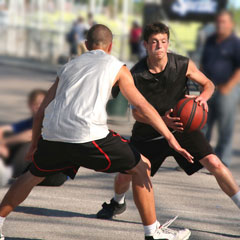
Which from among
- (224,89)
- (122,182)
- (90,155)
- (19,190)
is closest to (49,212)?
(122,182)

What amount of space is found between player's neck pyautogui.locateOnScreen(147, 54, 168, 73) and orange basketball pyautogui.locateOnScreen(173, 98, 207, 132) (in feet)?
1.04

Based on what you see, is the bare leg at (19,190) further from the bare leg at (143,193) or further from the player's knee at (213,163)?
the player's knee at (213,163)

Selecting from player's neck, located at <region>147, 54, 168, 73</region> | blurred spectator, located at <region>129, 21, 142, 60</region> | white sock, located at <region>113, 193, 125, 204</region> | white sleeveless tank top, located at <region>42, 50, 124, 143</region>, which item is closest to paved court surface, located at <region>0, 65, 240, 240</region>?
white sock, located at <region>113, 193, 125, 204</region>

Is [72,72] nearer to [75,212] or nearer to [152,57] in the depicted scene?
[152,57]

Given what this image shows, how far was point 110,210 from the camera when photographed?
5730 millimetres

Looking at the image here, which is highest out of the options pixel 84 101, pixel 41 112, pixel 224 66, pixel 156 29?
pixel 156 29

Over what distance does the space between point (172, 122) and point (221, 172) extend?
1.79 feet

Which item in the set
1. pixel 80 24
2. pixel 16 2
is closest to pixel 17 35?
pixel 16 2

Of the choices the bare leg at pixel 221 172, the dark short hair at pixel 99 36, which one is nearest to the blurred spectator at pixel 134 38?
the bare leg at pixel 221 172

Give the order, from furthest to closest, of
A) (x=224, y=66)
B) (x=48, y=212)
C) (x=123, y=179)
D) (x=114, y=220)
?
(x=224, y=66)
(x=48, y=212)
(x=114, y=220)
(x=123, y=179)

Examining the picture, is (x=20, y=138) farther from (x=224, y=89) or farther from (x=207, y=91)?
(x=224, y=89)

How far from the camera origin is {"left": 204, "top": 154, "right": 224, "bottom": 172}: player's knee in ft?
16.7

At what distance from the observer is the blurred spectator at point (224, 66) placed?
787 cm

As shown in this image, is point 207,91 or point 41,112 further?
point 207,91
